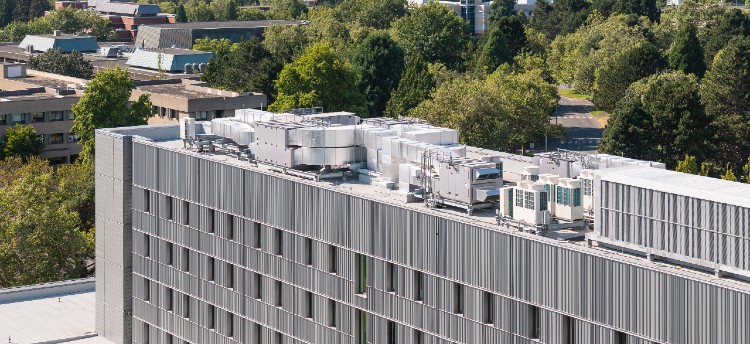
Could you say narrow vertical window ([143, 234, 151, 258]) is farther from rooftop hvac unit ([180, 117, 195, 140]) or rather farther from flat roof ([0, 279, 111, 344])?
flat roof ([0, 279, 111, 344])

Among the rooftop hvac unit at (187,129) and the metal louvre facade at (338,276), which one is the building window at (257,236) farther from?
the rooftop hvac unit at (187,129)

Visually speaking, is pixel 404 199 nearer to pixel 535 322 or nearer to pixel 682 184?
pixel 535 322

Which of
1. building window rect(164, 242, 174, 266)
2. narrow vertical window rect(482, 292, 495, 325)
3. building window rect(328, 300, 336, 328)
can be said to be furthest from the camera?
building window rect(164, 242, 174, 266)

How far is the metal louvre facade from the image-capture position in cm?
4269

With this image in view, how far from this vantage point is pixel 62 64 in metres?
190

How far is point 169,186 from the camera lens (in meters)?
62.0

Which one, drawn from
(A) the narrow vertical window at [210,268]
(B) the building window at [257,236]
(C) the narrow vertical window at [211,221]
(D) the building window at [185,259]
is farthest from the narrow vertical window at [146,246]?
(B) the building window at [257,236]

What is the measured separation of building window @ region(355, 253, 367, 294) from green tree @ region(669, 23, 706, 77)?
387 ft

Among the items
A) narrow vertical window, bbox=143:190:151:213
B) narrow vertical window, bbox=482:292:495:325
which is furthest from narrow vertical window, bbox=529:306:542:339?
narrow vertical window, bbox=143:190:151:213

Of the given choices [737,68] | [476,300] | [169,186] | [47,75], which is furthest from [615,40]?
[476,300]

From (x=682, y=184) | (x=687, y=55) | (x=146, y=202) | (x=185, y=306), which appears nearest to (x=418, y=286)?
(x=682, y=184)

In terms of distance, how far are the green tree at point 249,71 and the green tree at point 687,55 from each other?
43.8 metres

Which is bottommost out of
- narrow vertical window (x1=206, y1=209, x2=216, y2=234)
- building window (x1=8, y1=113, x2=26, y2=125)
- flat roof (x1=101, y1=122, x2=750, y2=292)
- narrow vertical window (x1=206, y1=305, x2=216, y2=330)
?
narrow vertical window (x1=206, y1=305, x2=216, y2=330)

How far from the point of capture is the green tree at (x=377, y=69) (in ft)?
533
